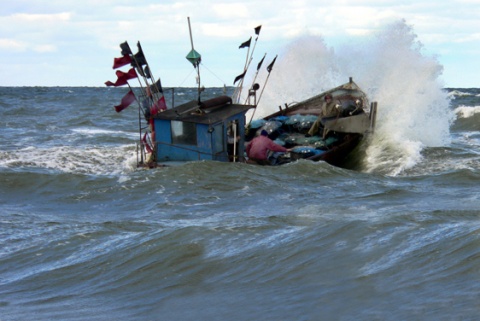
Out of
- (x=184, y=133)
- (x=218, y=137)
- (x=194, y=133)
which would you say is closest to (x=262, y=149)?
(x=218, y=137)

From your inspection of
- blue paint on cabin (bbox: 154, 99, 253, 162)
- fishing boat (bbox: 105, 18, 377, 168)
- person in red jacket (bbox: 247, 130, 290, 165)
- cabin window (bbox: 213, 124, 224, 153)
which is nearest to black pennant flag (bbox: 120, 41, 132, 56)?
fishing boat (bbox: 105, 18, 377, 168)

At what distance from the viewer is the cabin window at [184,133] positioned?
17.5m

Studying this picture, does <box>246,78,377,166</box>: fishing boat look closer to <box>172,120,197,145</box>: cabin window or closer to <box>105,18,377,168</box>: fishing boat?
<box>105,18,377,168</box>: fishing boat

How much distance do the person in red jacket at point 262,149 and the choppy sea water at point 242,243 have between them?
817 mm

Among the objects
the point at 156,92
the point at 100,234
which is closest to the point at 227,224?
the point at 100,234

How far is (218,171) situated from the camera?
660 inches

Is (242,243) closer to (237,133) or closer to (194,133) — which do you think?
(194,133)

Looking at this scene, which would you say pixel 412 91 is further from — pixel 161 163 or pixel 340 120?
pixel 161 163

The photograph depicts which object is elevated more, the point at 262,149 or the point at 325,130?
the point at 325,130

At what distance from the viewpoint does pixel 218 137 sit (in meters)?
17.6

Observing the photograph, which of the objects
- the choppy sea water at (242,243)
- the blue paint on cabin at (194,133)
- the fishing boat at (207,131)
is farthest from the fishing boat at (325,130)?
the blue paint on cabin at (194,133)

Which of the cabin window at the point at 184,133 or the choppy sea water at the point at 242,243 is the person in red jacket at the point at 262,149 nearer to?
the choppy sea water at the point at 242,243

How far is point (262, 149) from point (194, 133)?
68.6 inches

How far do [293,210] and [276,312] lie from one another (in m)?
5.59
